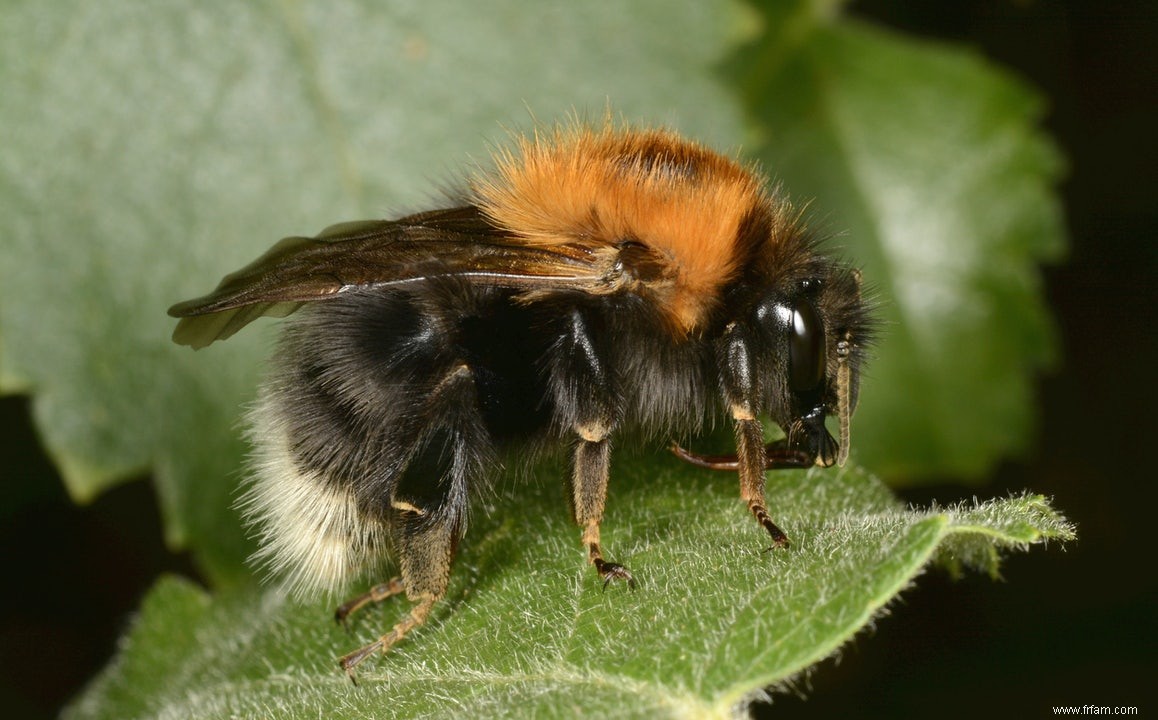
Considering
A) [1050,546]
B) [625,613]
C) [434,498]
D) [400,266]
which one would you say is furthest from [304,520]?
[1050,546]

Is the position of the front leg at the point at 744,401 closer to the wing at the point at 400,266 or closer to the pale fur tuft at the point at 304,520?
the wing at the point at 400,266

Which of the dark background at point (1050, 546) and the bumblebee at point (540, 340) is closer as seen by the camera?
the bumblebee at point (540, 340)

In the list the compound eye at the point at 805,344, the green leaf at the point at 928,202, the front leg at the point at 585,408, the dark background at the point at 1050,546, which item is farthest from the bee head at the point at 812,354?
the green leaf at the point at 928,202

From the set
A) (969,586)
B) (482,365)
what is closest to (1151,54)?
(969,586)

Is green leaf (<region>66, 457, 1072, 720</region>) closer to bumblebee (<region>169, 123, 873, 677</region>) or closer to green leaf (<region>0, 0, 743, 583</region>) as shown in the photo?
bumblebee (<region>169, 123, 873, 677</region>)

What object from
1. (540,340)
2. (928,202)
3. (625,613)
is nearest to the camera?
(625,613)

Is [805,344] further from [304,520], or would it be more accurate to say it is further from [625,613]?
[304,520]

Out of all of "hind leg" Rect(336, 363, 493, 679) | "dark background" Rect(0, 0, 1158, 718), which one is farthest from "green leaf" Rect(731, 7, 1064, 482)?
"hind leg" Rect(336, 363, 493, 679)
